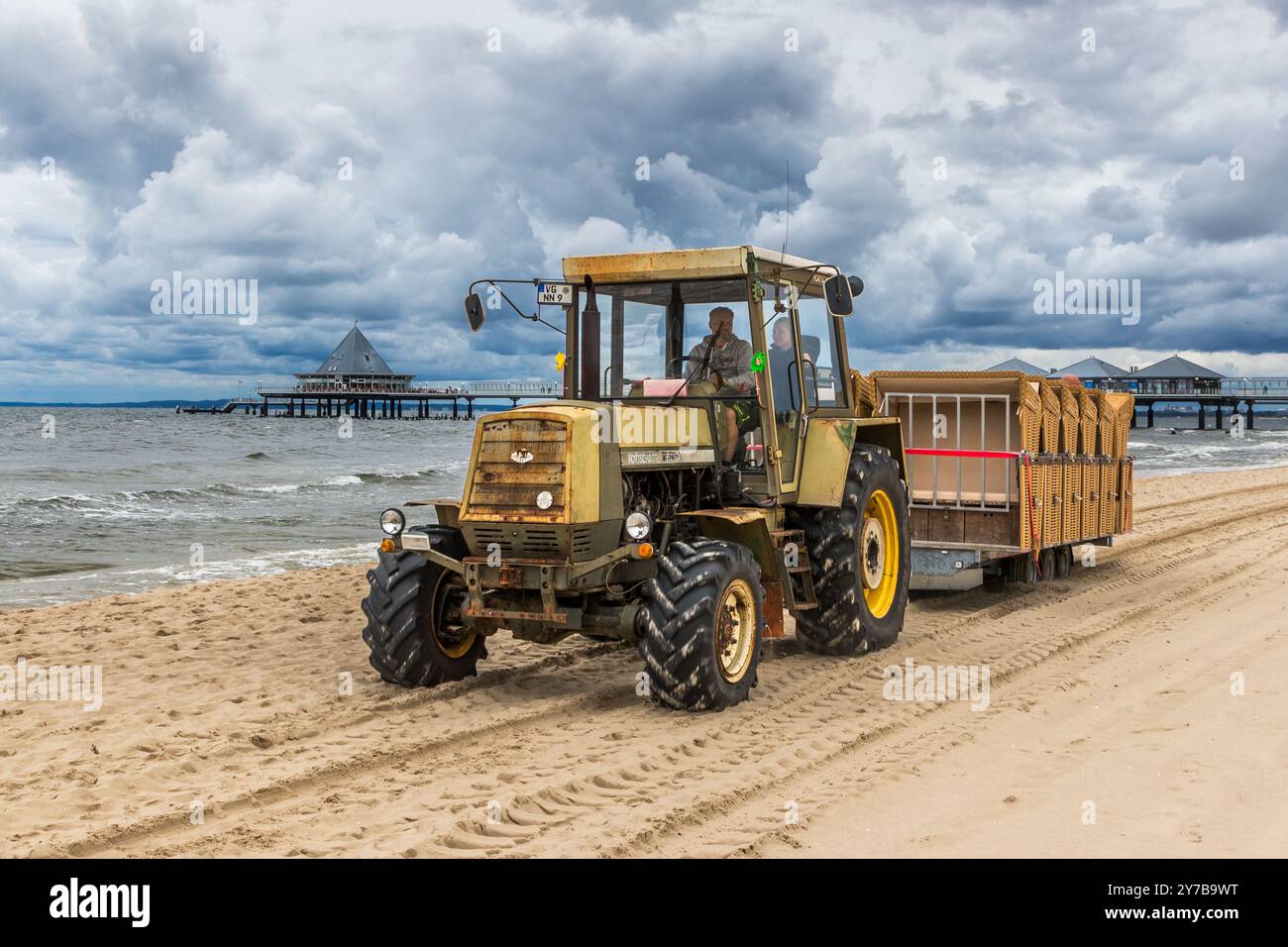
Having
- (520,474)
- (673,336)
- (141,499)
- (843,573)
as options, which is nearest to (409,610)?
(520,474)

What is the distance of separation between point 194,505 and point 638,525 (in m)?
19.1

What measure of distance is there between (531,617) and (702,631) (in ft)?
3.51

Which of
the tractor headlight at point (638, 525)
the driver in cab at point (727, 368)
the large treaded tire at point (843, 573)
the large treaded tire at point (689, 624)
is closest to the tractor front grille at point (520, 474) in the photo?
the tractor headlight at point (638, 525)

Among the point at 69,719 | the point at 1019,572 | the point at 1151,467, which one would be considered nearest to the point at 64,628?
the point at 69,719

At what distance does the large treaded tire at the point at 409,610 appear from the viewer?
730cm

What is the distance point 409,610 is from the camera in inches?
288

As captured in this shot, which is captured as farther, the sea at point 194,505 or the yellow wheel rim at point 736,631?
the sea at point 194,505

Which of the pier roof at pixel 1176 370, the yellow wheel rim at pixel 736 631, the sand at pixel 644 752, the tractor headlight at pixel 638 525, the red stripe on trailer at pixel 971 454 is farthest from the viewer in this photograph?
the pier roof at pixel 1176 370

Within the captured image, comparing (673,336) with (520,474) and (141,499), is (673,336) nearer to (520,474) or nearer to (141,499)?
(520,474)

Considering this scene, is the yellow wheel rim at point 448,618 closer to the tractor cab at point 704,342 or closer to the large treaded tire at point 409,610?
the large treaded tire at point 409,610

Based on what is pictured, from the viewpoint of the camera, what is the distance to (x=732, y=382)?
26.0 ft

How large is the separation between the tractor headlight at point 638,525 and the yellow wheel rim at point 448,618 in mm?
1289

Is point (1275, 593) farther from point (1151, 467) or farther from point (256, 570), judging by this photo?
point (1151, 467)

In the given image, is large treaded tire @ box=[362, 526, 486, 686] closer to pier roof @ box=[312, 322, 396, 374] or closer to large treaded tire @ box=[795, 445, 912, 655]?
large treaded tire @ box=[795, 445, 912, 655]
